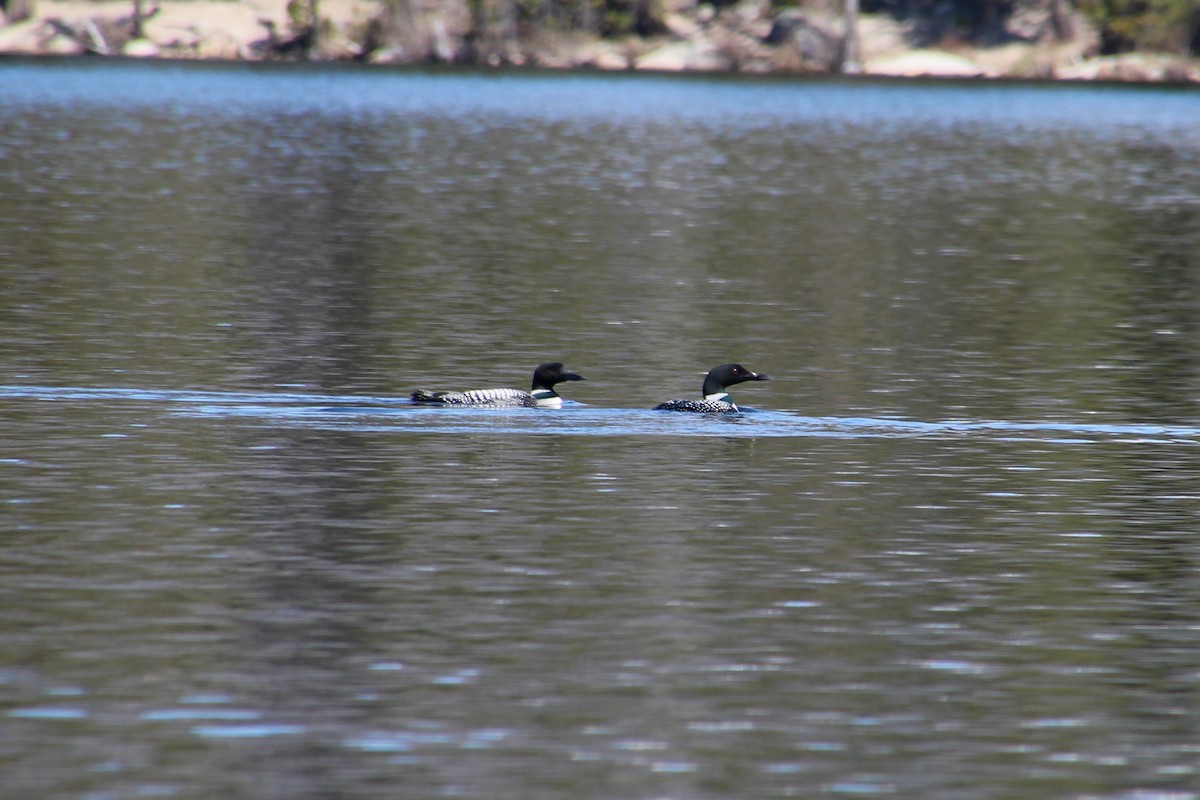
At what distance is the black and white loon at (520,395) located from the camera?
84.2 feet

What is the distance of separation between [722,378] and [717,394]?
0.22 m

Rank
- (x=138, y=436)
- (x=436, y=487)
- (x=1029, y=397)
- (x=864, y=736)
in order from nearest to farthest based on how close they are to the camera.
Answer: (x=864, y=736)
(x=436, y=487)
(x=138, y=436)
(x=1029, y=397)

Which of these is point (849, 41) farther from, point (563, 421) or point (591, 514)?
point (591, 514)

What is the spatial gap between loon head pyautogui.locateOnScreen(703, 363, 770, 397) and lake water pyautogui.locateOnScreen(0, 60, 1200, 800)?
0.51 m

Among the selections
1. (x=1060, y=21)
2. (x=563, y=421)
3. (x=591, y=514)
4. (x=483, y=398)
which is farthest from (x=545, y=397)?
(x=1060, y=21)

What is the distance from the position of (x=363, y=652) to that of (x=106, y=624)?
2.00 metres

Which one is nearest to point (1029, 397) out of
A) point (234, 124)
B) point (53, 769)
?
point (53, 769)

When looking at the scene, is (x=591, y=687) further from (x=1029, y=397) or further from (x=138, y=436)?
(x=1029, y=397)

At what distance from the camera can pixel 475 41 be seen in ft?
527

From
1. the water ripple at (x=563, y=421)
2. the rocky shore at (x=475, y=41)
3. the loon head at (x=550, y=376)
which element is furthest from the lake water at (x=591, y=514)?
the rocky shore at (x=475, y=41)

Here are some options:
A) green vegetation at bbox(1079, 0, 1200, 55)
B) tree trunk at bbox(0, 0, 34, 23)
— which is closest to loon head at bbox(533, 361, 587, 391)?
green vegetation at bbox(1079, 0, 1200, 55)

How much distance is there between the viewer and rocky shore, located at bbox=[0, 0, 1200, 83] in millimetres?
154750

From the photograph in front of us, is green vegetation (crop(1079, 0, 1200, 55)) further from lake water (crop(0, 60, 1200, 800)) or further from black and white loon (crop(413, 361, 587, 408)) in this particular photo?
black and white loon (crop(413, 361, 587, 408))

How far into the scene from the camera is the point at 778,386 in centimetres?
2877
